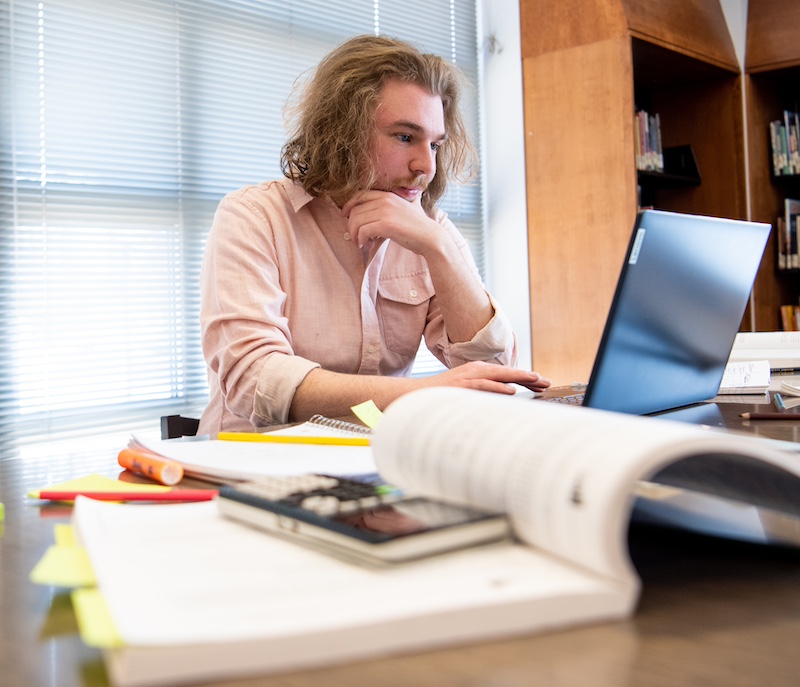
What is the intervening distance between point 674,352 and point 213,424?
0.84m

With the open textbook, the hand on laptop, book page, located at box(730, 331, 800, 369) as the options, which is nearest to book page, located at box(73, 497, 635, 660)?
the open textbook

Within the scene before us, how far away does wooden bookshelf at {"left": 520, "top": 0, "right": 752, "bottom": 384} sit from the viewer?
3.40 meters

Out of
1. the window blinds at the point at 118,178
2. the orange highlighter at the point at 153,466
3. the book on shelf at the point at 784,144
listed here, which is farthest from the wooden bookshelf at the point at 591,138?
the orange highlighter at the point at 153,466

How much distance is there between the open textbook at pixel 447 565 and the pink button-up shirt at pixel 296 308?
851mm

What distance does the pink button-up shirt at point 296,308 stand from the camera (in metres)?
1.42

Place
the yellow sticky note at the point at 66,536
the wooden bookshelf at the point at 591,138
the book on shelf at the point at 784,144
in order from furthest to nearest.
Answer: the book on shelf at the point at 784,144
the wooden bookshelf at the point at 591,138
the yellow sticky note at the point at 66,536

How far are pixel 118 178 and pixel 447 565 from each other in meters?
2.62

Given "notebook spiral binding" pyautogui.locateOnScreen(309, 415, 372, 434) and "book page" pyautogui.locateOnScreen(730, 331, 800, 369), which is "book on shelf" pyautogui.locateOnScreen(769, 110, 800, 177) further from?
"notebook spiral binding" pyautogui.locateOnScreen(309, 415, 372, 434)

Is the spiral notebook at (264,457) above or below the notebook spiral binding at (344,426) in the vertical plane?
below

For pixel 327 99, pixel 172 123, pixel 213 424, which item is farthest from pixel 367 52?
pixel 172 123

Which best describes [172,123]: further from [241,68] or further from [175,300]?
[175,300]

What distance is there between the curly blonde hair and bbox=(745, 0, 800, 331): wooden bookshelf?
2.45 meters

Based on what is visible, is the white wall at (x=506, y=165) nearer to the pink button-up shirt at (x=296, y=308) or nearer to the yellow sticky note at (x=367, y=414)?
the pink button-up shirt at (x=296, y=308)

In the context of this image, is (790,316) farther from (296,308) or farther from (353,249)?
(296,308)
